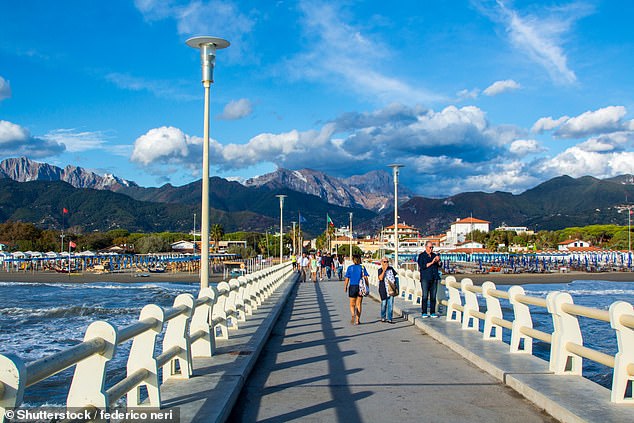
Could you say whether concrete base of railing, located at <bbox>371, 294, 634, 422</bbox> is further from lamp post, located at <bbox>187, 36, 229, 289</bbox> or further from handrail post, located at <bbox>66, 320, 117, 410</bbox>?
lamp post, located at <bbox>187, 36, 229, 289</bbox>

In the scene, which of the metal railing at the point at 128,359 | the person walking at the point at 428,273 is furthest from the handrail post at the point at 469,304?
the metal railing at the point at 128,359

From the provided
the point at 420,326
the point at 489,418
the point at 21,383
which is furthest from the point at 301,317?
the point at 21,383

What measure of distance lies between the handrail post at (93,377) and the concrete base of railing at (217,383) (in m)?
1.35

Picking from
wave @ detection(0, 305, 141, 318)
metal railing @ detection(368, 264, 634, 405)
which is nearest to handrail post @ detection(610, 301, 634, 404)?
metal railing @ detection(368, 264, 634, 405)

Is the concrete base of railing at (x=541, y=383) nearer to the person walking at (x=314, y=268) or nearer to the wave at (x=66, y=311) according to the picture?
the wave at (x=66, y=311)

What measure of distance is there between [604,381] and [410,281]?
798 centimetres

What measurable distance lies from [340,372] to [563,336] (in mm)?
3086

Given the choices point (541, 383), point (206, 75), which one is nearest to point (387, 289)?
point (206, 75)

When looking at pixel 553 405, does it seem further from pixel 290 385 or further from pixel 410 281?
pixel 410 281

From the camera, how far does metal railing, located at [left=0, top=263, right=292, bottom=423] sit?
11.7 ft

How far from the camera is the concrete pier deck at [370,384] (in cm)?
683

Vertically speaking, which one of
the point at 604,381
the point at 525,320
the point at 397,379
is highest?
the point at 525,320

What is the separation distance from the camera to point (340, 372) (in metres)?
9.34

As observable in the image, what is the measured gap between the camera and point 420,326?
49.0 ft
